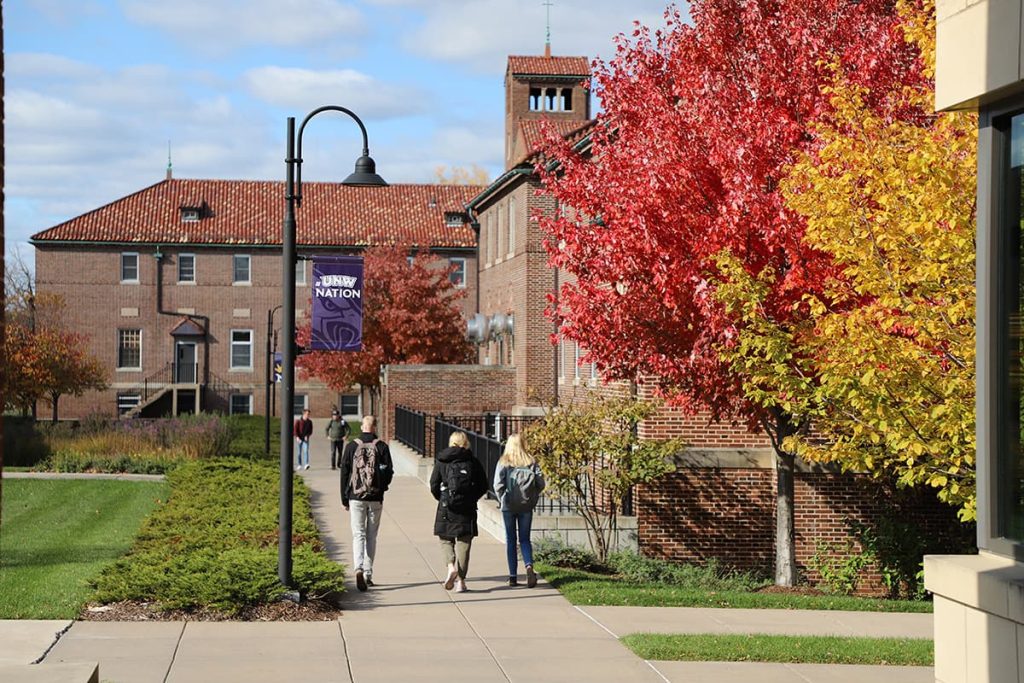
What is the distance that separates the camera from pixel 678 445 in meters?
18.3

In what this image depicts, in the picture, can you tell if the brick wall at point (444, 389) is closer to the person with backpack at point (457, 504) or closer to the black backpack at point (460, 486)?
the person with backpack at point (457, 504)

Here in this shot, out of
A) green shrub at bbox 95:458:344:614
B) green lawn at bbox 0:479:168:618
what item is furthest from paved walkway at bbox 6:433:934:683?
green lawn at bbox 0:479:168:618

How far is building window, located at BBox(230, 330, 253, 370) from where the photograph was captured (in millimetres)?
65562

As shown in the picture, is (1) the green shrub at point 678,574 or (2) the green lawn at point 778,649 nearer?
(2) the green lawn at point 778,649

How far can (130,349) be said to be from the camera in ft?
213

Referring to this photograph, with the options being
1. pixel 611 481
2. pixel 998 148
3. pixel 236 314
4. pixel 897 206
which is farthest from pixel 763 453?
pixel 236 314

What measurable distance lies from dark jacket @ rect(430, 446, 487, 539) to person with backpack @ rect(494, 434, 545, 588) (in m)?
0.55

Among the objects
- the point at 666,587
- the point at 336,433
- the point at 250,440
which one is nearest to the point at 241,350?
the point at 250,440

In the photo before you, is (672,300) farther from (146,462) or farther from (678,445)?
(146,462)

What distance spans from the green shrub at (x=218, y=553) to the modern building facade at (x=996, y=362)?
7.45 metres

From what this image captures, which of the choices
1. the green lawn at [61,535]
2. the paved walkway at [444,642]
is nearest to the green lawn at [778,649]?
the paved walkway at [444,642]

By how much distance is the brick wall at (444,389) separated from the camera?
38.5 meters

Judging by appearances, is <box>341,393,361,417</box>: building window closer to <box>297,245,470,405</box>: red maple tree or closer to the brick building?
the brick building

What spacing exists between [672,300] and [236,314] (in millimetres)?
52607
